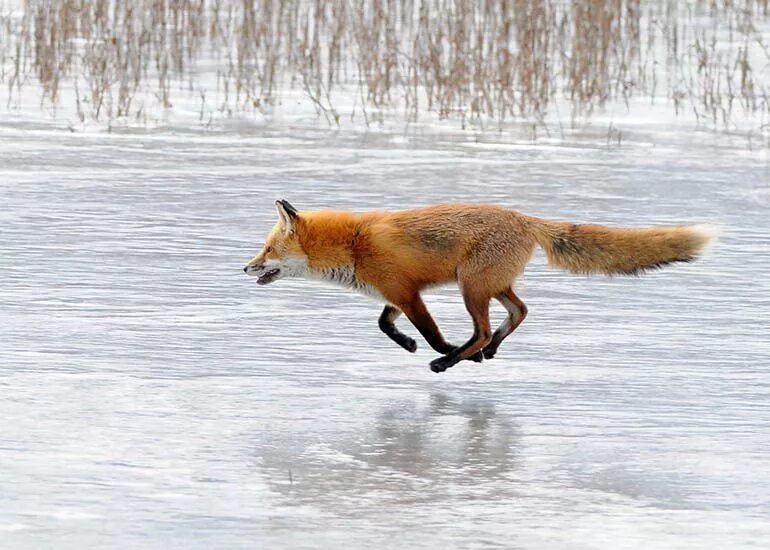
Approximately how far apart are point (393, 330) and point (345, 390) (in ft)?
2.30

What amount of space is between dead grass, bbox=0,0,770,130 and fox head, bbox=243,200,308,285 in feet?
21.6

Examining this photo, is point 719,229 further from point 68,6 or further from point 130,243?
point 68,6

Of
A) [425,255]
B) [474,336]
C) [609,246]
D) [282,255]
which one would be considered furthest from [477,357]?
[282,255]

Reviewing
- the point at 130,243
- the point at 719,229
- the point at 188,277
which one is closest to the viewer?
the point at 719,229

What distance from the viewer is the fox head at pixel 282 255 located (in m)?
6.11

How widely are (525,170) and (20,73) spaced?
5710mm

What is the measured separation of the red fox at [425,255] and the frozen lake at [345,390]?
0.52ft

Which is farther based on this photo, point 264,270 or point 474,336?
point 264,270

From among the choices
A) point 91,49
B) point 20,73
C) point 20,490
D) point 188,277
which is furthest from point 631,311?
point 20,73

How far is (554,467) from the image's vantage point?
4.56m

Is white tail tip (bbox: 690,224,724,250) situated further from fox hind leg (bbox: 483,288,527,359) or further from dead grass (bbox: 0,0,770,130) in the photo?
dead grass (bbox: 0,0,770,130)

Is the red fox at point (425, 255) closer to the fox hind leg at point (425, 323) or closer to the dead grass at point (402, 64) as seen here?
the fox hind leg at point (425, 323)

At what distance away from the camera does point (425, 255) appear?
5.99 m

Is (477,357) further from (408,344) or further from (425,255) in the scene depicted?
(425,255)
